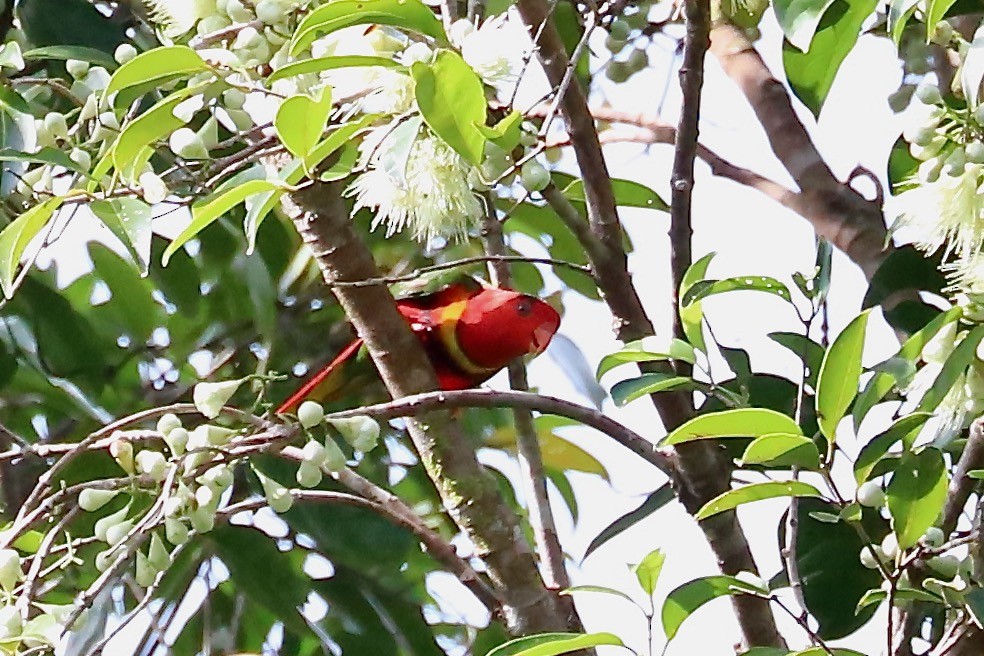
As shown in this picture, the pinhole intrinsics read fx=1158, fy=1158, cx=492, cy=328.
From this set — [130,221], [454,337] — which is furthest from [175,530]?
[454,337]

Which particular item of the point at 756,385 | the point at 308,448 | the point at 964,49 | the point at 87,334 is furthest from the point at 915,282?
the point at 87,334

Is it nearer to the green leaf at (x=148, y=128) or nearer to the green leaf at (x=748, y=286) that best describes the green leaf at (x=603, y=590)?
the green leaf at (x=748, y=286)

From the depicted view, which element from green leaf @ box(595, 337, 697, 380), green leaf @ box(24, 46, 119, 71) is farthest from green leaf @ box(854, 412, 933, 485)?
green leaf @ box(24, 46, 119, 71)

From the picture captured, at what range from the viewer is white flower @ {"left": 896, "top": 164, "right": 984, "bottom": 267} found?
0.68 m

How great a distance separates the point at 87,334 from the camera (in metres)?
1.17

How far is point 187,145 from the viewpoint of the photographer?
0.67m

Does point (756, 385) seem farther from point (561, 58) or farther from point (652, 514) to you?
point (561, 58)

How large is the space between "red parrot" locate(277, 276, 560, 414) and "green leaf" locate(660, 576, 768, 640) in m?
0.44

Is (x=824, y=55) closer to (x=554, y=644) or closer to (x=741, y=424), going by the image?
(x=741, y=424)

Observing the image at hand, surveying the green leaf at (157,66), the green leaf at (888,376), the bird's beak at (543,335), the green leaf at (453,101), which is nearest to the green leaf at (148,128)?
the green leaf at (157,66)

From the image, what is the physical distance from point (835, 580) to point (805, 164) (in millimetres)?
459

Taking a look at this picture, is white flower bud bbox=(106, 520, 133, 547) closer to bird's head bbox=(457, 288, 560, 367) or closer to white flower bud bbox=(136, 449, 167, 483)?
white flower bud bbox=(136, 449, 167, 483)

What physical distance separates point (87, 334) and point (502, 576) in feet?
1.80

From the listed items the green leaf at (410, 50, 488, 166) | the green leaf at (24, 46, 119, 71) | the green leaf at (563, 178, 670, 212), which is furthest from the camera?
the green leaf at (563, 178, 670, 212)
